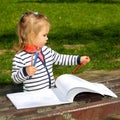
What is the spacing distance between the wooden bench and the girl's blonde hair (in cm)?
62

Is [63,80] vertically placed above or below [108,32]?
above

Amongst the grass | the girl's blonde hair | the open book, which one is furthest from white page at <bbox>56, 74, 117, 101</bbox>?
the grass

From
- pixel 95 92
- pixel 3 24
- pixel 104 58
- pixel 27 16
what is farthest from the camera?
pixel 3 24

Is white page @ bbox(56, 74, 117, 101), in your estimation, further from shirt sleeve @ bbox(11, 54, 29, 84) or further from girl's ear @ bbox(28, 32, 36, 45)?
girl's ear @ bbox(28, 32, 36, 45)

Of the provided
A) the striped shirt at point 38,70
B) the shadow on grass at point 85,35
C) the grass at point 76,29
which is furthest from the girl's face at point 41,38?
the shadow on grass at point 85,35

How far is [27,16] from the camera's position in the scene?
12.6 ft

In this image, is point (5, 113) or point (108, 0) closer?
point (5, 113)

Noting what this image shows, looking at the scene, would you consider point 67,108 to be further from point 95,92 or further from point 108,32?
point 108,32

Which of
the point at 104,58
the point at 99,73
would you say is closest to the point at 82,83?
the point at 99,73

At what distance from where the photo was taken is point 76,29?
946cm

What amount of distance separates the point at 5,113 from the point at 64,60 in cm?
113

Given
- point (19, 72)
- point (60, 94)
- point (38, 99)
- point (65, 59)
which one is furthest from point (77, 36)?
point (38, 99)

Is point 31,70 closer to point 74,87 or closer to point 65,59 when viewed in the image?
point 74,87

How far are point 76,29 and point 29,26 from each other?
5.70m
